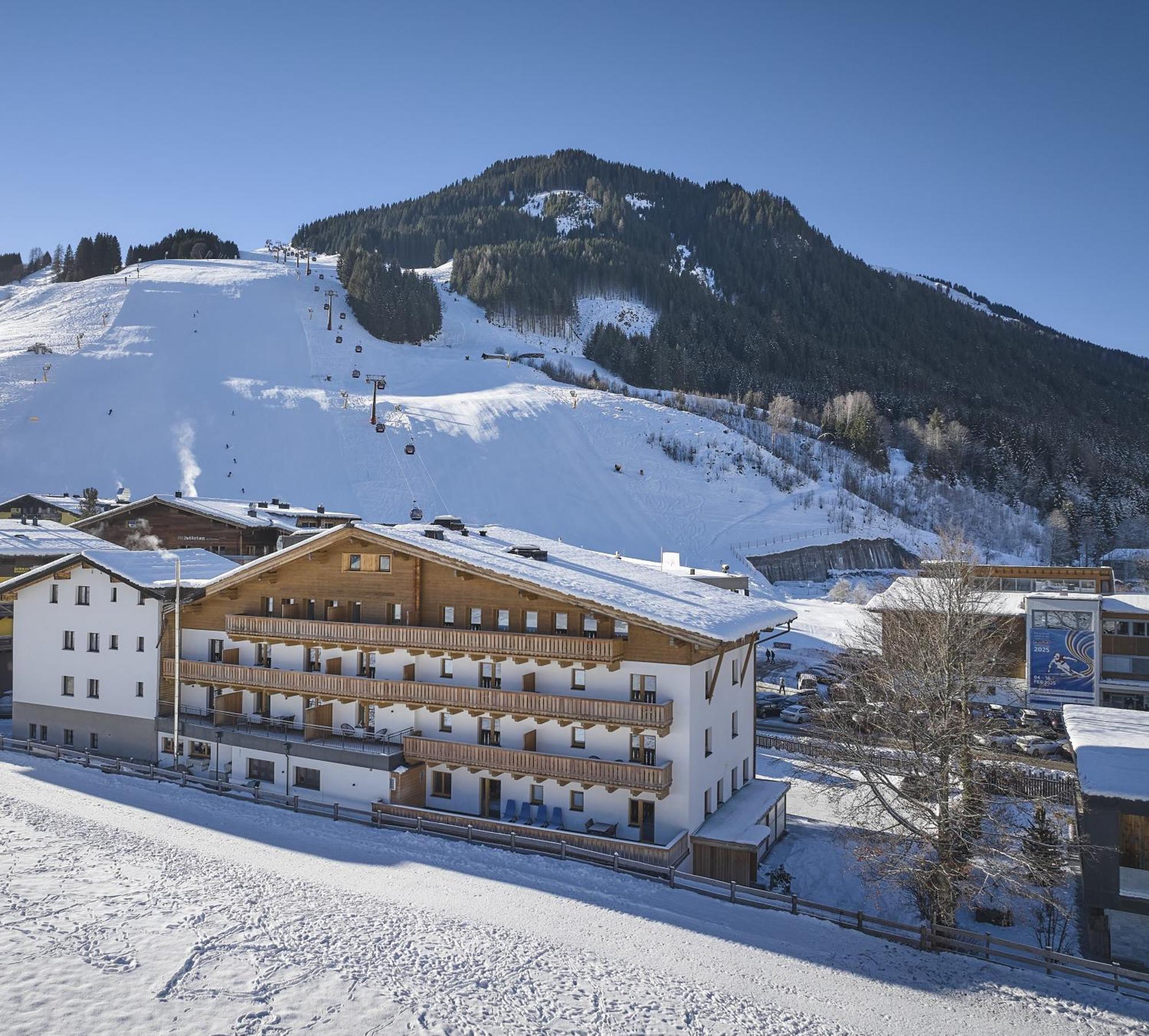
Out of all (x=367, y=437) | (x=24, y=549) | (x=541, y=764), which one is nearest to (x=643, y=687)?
(x=541, y=764)

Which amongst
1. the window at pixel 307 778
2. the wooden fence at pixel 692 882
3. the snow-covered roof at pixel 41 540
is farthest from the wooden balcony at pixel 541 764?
the snow-covered roof at pixel 41 540

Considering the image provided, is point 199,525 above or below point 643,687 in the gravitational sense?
above

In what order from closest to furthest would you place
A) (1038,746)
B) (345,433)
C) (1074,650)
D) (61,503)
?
(1038,746), (1074,650), (61,503), (345,433)

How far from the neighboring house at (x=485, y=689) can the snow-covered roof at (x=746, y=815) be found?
10 centimetres

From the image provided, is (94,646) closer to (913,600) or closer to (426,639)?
(426,639)

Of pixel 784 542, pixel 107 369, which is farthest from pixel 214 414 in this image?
pixel 784 542

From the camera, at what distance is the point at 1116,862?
765 inches

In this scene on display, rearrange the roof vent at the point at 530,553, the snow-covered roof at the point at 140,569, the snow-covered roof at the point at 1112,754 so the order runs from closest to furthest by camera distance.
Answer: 1. the snow-covered roof at the point at 1112,754
2. the roof vent at the point at 530,553
3. the snow-covered roof at the point at 140,569

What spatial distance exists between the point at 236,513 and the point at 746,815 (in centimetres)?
3651

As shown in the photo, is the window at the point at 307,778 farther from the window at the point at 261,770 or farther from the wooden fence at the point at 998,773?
the wooden fence at the point at 998,773

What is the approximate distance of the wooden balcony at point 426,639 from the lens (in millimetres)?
25328

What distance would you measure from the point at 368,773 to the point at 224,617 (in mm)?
8929

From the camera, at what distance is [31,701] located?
34.7 meters

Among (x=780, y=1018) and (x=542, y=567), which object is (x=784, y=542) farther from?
(x=780, y=1018)
